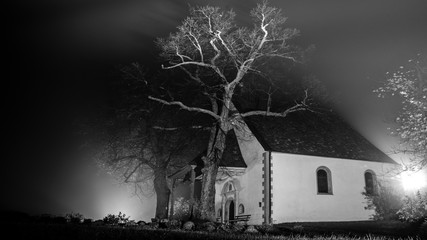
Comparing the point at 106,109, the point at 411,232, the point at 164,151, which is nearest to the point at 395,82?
the point at 411,232

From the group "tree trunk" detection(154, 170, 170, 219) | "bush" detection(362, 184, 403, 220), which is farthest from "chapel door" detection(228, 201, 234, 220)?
"bush" detection(362, 184, 403, 220)

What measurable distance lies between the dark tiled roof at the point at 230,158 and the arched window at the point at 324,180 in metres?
5.20

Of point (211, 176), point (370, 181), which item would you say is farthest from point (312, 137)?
point (211, 176)

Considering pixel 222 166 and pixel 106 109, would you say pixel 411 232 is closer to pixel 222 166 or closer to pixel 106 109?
pixel 222 166

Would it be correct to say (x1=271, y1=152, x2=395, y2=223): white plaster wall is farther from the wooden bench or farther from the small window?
the small window

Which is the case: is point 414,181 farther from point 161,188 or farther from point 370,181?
point 161,188

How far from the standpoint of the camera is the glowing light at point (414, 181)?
23994 millimetres

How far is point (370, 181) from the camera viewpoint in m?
25.6

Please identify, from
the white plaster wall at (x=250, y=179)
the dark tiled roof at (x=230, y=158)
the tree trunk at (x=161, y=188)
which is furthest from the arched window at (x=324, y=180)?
the tree trunk at (x=161, y=188)

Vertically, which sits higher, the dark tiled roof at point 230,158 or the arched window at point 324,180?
the dark tiled roof at point 230,158

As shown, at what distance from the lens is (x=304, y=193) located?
75.2ft

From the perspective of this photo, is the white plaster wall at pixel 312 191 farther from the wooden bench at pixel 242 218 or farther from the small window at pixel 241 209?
the small window at pixel 241 209

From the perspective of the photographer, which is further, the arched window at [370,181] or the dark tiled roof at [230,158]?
the arched window at [370,181]

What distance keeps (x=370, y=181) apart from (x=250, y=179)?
920 cm
